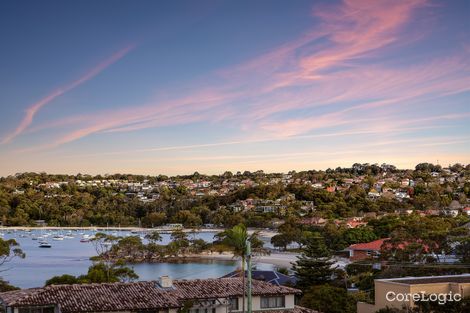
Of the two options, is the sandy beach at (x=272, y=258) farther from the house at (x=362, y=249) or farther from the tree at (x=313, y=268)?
the tree at (x=313, y=268)

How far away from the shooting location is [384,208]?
112000mm

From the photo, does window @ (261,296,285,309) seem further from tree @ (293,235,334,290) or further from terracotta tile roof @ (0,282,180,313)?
tree @ (293,235,334,290)

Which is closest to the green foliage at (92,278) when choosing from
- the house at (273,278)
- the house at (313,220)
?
the house at (273,278)

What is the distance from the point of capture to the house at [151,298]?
61.2 ft

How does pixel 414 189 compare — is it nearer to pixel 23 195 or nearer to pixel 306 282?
pixel 23 195

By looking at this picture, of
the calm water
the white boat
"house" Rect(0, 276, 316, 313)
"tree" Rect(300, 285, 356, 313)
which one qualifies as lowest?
the white boat

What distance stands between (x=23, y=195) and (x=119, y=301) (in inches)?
5737

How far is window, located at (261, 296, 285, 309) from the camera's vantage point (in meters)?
21.3

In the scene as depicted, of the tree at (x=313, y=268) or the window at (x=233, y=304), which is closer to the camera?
the window at (x=233, y=304)

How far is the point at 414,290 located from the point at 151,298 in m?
8.67

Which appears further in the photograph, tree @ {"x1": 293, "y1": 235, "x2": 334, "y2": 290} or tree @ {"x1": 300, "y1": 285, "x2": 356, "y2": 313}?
tree @ {"x1": 293, "y1": 235, "x2": 334, "y2": 290}

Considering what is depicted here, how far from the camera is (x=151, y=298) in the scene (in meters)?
19.9

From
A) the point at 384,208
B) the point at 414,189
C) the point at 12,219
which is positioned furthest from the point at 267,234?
the point at 12,219

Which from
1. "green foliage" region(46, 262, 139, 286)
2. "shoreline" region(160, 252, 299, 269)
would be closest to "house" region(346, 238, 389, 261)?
"shoreline" region(160, 252, 299, 269)
